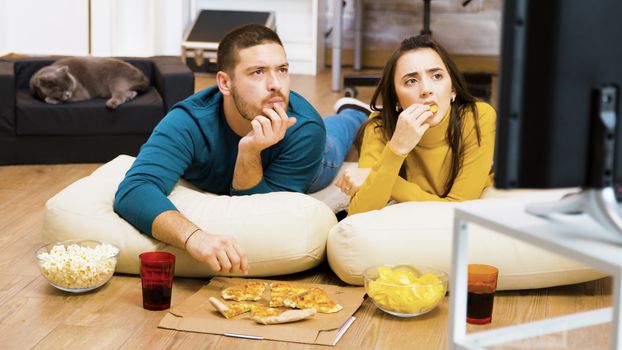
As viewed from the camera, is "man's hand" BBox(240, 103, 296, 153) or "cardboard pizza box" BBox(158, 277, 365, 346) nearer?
"cardboard pizza box" BBox(158, 277, 365, 346)

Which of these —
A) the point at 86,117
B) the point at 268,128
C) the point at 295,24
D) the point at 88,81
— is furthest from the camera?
the point at 295,24

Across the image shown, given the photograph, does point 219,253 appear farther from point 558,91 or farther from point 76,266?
point 558,91

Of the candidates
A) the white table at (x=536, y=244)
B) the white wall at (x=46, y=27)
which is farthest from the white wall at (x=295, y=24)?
the white table at (x=536, y=244)

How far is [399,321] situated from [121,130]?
206 centimetres

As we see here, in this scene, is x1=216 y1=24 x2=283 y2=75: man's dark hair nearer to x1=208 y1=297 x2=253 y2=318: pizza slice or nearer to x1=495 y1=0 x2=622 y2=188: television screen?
x1=208 y1=297 x2=253 y2=318: pizza slice

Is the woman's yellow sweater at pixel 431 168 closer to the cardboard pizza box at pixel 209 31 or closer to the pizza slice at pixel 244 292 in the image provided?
the pizza slice at pixel 244 292

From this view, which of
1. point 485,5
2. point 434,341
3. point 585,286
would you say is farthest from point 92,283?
point 485,5

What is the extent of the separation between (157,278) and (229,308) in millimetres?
194

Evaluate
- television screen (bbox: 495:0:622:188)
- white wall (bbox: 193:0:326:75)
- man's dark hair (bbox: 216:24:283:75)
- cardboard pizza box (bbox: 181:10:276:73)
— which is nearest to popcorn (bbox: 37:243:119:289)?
man's dark hair (bbox: 216:24:283:75)

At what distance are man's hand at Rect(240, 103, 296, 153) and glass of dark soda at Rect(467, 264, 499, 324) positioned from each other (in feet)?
2.22

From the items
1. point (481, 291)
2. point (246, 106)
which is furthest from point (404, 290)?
point (246, 106)

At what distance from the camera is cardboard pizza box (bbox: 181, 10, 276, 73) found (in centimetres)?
600

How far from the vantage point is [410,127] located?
2.53 meters

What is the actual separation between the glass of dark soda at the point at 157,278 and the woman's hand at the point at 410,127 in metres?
0.67
